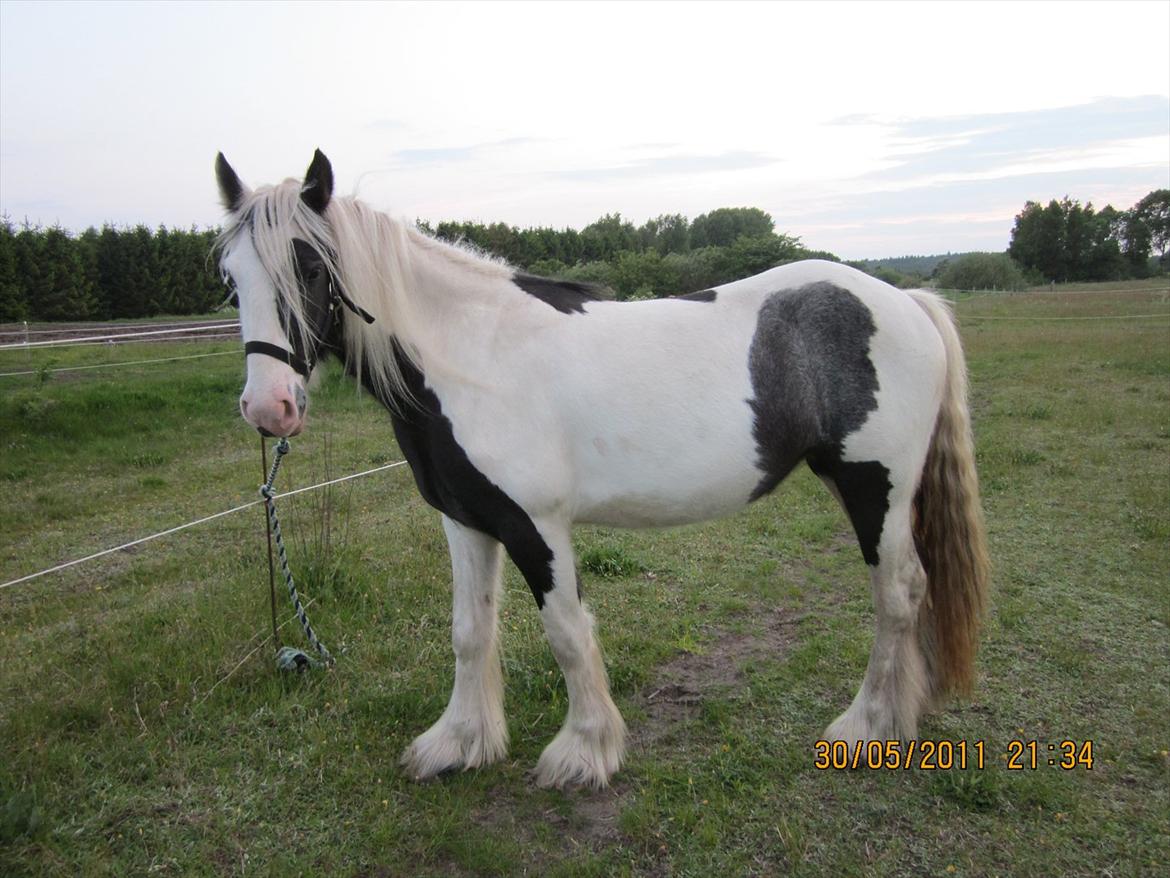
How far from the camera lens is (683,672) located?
153 inches

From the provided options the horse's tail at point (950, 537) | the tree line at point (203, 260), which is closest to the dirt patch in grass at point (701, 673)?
the horse's tail at point (950, 537)

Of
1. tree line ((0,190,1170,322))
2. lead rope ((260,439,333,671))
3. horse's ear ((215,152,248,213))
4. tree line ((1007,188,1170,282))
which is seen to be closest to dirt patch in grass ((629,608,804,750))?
lead rope ((260,439,333,671))

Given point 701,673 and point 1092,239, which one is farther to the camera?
point 1092,239

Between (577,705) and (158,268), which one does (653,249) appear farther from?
(577,705)

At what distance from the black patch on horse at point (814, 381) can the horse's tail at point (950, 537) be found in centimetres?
39

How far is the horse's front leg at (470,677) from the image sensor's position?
3.12 metres

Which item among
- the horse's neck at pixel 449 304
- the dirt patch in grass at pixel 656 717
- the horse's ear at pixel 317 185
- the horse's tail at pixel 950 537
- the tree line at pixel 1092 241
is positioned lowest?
the dirt patch in grass at pixel 656 717

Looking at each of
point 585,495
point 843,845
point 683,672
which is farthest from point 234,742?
point 843,845

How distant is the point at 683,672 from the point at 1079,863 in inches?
72.0

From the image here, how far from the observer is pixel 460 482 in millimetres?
2746

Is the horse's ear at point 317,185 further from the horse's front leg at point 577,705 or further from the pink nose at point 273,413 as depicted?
the horse's front leg at point 577,705

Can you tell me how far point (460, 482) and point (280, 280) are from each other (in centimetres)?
94

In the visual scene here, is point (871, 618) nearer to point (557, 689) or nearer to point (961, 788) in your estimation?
point (961, 788)

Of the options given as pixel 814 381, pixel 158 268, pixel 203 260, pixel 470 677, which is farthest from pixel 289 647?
pixel 158 268
